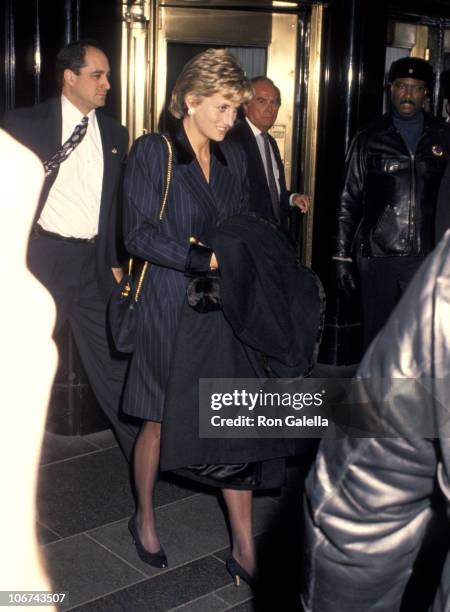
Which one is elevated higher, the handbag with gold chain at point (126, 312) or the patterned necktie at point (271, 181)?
the patterned necktie at point (271, 181)

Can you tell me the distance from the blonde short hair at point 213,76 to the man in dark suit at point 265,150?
7.70 ft

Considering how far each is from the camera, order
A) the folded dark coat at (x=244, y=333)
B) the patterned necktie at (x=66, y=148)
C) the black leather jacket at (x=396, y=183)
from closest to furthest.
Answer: the folded dark coat at (x=244, y=333)
the patterned necktie at (x=66, y=148)
the black leather jacket at (x=396, y=183)

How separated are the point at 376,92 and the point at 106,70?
2.53 m

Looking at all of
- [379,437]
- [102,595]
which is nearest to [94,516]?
[102,595]

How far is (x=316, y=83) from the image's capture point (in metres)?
6.87

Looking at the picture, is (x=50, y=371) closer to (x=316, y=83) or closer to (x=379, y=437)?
(x=379, y=437)

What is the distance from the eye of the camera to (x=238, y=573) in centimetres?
373

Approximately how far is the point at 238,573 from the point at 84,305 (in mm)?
1852

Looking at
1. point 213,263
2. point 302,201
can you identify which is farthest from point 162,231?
point 302,201

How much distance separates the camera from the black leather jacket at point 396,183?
18.2ft

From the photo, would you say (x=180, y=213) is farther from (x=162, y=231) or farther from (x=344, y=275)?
(x=344, y=275)

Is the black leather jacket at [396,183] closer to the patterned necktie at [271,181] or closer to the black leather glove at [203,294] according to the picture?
the patterned necktie at [271,181]

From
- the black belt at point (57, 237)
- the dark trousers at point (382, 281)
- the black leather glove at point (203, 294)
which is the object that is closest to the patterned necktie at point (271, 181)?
the dark trousers at point (382, 281)

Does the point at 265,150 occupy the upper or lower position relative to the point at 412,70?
lower
